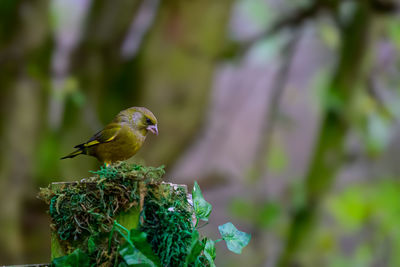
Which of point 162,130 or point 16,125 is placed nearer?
point 16,125

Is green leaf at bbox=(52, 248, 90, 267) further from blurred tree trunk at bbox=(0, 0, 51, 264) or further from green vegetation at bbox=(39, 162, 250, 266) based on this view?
blurred tree trunk at bbox=(0, 0, 51, 264)

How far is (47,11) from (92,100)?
1.03m

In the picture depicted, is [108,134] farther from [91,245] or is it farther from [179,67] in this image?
[179,67]

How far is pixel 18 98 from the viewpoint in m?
5.44

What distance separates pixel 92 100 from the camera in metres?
6.08

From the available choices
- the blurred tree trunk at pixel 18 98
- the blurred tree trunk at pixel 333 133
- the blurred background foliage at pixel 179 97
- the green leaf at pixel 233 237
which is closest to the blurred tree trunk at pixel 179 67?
the blurred background foliage at pixel 179 97

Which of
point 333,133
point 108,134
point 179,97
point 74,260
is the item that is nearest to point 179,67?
point 179,97

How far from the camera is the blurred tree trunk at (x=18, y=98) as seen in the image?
5.37m

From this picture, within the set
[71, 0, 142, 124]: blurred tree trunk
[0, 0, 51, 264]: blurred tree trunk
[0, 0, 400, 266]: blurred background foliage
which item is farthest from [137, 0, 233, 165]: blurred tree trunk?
[0, 0, 51, 264]: blurred tree trunk

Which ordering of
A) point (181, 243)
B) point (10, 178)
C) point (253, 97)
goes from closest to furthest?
point (181, 243) < point (10, 178) < point (253, 97)

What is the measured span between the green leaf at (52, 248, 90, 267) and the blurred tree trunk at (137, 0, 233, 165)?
13.8ft

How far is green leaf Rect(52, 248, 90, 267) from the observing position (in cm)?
176

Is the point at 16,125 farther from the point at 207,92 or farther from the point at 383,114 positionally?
the point at 383,114

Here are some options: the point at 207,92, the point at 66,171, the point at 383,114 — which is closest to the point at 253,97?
the point at 383,114
